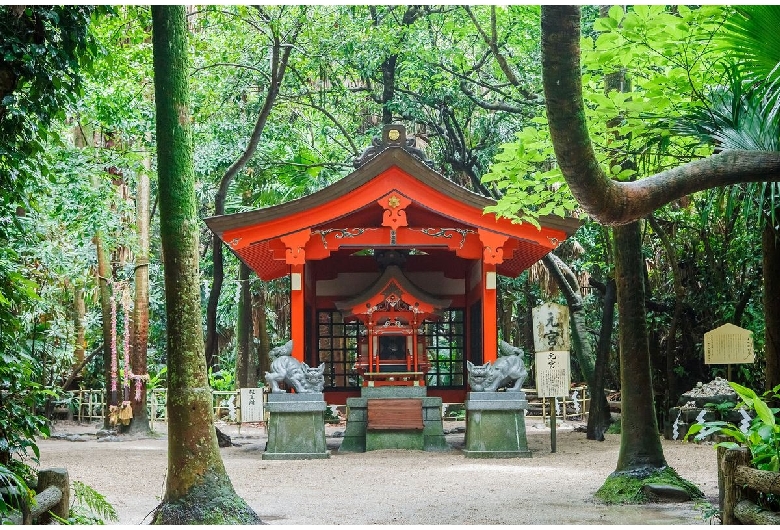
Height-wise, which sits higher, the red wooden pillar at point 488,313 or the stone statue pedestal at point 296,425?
the red wooden pillar at point 488,313

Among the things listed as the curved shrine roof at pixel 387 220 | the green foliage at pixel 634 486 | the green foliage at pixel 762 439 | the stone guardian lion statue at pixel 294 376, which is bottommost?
the green foliage at pixel 634 486

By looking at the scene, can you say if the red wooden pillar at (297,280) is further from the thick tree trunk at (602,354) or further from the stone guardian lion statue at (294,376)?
the thick tree trunk at (602,354)

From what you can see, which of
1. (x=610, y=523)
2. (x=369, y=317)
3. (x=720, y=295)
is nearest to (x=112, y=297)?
(x=369, y=317)

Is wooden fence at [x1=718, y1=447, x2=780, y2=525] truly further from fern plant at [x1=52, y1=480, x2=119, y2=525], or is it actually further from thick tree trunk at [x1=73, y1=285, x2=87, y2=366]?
thick tree trunk at [x1=73, y1=285, x2=87, y2=366]

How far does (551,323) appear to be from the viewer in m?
13.1

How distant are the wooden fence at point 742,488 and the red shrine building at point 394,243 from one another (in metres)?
7.11

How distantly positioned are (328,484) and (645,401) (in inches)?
145

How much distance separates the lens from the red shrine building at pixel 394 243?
1304cm

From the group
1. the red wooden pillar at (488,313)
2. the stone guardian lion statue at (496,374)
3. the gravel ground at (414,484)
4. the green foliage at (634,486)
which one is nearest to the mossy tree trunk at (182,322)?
the gravel ground at (414,484)

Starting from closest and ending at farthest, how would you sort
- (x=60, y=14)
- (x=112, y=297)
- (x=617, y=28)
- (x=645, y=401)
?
(x=617, y=28) → (x=60, y=14) → (x=645, y=401) → (x=112, y=297)

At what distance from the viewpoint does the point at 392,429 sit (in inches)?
535

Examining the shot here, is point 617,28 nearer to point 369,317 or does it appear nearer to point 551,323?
point 551,323

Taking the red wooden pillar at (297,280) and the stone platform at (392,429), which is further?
the stone platform at (392,429)

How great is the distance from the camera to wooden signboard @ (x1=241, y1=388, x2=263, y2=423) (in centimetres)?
1625
